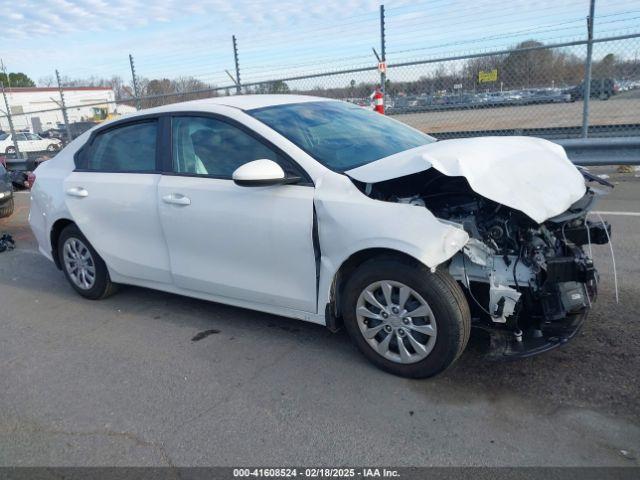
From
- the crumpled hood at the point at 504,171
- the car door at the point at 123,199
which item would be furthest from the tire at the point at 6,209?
the crumpled hood at the point at 504,171

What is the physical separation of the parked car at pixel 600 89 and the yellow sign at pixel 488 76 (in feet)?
4.18

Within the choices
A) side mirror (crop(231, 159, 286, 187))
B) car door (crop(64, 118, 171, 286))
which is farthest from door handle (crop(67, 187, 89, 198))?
side mirror (crop(231, 159, 286, 187))

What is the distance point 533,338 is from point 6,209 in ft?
30.7

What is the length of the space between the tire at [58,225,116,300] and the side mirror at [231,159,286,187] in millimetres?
2127

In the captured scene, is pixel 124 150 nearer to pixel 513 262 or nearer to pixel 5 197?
pixel 513 262

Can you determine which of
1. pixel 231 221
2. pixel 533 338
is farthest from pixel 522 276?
pixel 231 221

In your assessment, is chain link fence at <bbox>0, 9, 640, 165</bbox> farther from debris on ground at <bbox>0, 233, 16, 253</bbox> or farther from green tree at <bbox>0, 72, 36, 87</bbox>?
green tree at <bbox>0, 72, 36, 87</bbox>

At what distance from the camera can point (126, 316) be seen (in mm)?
4695

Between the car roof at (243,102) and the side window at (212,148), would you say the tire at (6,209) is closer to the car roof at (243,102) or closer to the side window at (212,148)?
the car roof at (243,102)

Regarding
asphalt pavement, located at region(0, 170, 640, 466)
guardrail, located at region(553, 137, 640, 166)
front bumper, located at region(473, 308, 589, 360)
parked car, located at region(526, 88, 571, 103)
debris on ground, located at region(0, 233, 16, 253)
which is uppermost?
parked car, located at region(526, 88, 571, 103)

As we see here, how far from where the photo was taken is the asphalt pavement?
275cm

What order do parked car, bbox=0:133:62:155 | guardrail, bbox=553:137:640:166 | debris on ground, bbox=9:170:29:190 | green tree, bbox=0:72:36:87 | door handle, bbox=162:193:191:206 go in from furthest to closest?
green tree, bbox=0:72:36:87
parked car, bbox=0:133:62:155
debris on ground, bbox=9:170:29:190
guardrail, bbox=553:137:640:166
door handle, bbox=162:193:191:206

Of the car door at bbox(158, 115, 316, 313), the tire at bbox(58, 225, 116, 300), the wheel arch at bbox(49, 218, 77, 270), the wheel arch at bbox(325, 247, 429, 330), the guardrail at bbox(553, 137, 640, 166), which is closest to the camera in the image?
the wheel arch at bbox(325, 247, 429, 330)

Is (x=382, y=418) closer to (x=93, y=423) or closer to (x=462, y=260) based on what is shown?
(x=462, y=260)
